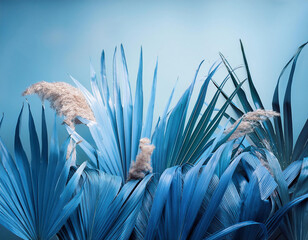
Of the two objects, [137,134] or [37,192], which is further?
[137,134]

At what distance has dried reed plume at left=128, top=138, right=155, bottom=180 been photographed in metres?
1.01

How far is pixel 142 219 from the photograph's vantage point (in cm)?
102

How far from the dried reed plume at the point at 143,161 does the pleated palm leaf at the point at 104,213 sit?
0.17 ft

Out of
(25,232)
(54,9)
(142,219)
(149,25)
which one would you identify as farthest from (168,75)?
(25,232)

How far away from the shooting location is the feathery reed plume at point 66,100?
1.19m

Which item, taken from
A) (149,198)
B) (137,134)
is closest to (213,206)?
(149,198)

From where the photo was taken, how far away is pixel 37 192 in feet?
3.26

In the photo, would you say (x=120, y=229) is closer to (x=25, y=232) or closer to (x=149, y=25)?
(x=25, y=232)

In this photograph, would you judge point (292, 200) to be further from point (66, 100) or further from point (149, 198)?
point (66, 100)

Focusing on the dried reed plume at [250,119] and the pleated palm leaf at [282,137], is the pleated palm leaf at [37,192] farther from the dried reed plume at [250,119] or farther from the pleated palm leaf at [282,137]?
the pleated palm leaf at [282,137]

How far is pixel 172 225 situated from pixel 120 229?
0.15 m

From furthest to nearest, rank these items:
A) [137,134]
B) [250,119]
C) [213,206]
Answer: [137,134], [250,119], [213,206]

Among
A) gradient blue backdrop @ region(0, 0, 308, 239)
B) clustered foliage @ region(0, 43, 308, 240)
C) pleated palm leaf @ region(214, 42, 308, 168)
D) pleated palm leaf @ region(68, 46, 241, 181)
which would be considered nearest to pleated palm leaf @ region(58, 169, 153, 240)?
clustered foliage @ region(0, 43, 308, 240)

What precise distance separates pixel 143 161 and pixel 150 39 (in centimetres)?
85
